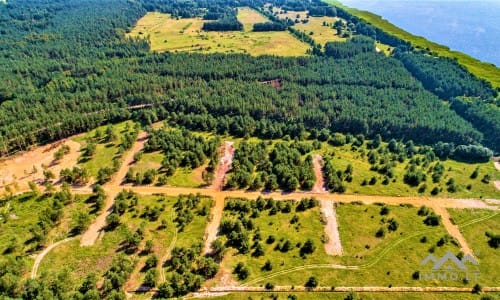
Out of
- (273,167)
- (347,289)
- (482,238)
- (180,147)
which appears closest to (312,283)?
(347,289)

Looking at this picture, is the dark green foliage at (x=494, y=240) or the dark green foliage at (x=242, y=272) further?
the dark green foliage at (x=494, y=240)

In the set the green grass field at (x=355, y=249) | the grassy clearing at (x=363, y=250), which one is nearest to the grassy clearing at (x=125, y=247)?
the green grass field at (x=355, y=249)

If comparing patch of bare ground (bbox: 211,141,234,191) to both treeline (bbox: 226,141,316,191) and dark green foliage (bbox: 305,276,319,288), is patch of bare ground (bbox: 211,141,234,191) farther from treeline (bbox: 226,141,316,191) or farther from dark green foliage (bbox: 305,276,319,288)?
dark green foliage (bbox: 305,276,319,288)

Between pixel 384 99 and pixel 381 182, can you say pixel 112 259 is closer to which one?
pixel 381 182

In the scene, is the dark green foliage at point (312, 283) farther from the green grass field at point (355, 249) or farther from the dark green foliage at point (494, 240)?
the dark green foliage at point (494, 240)

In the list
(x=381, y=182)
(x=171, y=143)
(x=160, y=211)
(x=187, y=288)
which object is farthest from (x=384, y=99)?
(x=187, y=288)
